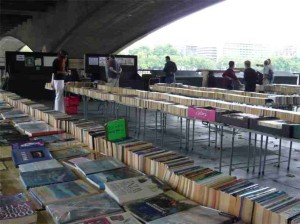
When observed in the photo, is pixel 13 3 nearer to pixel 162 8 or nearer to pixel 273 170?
pixel 162 8

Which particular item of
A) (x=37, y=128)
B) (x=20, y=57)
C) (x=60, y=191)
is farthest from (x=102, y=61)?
(x=60, y=191)

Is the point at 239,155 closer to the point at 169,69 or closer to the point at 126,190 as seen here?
the point at 126,190

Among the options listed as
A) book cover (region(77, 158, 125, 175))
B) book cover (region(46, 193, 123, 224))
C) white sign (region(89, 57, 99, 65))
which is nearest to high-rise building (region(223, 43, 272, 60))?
white sign (region(89, 57, 99, 65))

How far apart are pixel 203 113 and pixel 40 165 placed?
2.59 m

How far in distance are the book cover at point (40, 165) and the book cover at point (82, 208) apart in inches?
24.1

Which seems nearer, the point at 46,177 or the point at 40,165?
the point at 46,177

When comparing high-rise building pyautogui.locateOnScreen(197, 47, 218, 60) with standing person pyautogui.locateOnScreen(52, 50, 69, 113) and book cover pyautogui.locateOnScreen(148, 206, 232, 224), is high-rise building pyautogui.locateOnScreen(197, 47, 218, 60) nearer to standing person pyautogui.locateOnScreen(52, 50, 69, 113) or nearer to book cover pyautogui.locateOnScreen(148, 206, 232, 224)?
standing person pyautogui.locateOnScreen(52, 50, 69, 113)

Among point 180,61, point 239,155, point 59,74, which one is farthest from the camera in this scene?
point 180,61

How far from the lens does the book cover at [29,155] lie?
2.60 metres

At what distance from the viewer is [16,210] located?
5.77 feet

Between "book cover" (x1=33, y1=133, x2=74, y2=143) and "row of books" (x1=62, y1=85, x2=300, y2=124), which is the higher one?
"row of books" (x1=62, y1=85, x2=300, y2=124)

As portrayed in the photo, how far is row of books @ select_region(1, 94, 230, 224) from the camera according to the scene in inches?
68.2

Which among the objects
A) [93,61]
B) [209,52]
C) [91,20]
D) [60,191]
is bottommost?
[60,191]

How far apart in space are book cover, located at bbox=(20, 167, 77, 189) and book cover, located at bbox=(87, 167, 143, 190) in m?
0.16
